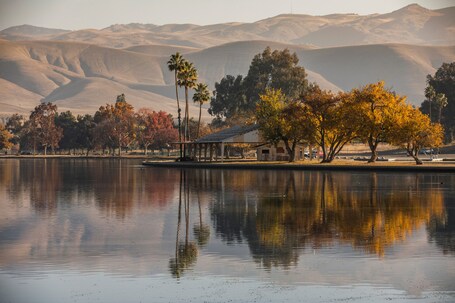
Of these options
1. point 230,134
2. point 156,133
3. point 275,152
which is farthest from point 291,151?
point 156,133

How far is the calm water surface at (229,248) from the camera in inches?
890

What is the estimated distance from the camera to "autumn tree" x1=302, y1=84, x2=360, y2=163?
355 feet

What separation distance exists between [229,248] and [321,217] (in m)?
11.6

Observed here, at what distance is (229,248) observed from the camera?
30141 mm

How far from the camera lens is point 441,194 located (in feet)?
186

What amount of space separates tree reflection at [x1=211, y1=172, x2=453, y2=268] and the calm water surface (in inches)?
2.3

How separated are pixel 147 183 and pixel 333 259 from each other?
4764 centimetres

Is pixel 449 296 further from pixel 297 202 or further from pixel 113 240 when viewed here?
pixel 297 202

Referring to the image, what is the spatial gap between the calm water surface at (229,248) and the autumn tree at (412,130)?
49987 mm

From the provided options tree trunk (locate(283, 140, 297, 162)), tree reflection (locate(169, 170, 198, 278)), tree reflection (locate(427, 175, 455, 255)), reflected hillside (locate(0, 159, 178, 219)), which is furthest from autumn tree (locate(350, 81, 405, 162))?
tree reflection (locate(169, 170, 198, 278))

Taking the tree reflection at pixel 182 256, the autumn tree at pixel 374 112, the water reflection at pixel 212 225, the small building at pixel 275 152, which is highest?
the autumn tree at pixel 374 112

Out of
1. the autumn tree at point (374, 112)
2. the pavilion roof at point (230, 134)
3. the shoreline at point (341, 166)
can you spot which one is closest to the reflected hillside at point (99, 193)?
the shoreline at point (341, 166)

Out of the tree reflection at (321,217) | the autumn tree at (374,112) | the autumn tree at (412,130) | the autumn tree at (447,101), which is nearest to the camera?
the tree reflection at (321,217)

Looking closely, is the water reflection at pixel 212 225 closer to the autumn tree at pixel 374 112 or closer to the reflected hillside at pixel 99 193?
the reflected hillside at pixel 99 193
